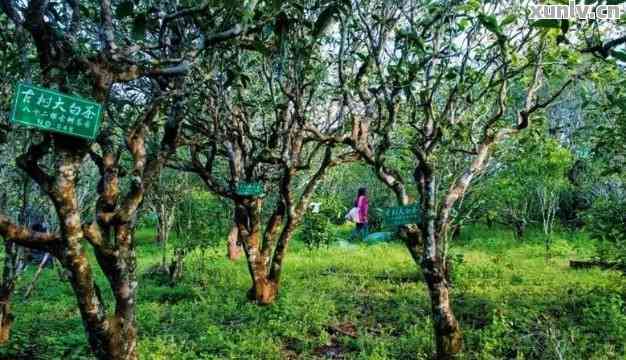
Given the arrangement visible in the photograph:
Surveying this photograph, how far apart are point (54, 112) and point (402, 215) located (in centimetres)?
345

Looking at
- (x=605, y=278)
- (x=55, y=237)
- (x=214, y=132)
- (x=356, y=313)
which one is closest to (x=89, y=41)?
(x=214, y=132)

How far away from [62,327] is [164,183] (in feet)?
17.1

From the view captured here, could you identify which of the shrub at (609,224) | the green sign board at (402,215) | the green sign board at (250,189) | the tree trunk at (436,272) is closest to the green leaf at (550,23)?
the green sign board at (402,215)

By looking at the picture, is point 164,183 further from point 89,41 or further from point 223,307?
point 89,41

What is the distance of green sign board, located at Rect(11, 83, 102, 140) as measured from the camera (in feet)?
10.3

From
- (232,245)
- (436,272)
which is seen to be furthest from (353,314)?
(232,245)

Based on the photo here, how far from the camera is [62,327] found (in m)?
7.63

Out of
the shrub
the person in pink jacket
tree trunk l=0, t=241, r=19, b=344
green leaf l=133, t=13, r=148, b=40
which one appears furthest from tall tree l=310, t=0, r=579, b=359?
the person in pink jacket

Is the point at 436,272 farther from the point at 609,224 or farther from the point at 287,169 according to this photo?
the point at 287,169

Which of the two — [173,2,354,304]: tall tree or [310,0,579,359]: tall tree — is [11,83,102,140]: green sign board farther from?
[173,2,354,304]: tall tree

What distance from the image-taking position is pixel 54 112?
329 centimetres

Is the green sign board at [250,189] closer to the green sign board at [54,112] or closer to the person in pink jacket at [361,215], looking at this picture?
the green sign board at [54,112]

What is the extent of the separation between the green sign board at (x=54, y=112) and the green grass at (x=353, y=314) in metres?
3.28

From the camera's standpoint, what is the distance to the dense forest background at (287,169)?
4.07 metres
